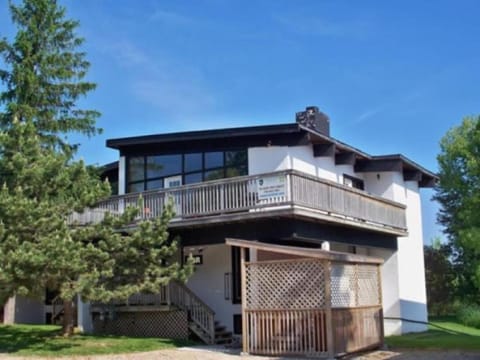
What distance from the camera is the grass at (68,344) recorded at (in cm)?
1689

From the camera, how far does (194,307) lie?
20719 mm

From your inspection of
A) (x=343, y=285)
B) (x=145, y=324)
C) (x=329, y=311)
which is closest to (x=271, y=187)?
(x=343, y=285)

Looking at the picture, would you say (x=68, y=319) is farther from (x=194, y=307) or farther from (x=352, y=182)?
(x=352, y=182)

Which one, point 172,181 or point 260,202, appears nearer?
point 260,202

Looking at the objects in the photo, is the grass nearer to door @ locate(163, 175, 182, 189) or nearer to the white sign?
the white sign

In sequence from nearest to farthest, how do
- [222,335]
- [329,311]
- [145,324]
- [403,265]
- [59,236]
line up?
[329,311], [59,236], [222,335], [145,324], [403,265]

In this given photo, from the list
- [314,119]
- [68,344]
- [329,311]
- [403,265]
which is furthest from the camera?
[403,265]

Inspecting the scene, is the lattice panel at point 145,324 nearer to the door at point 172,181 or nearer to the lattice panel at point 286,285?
the lattice panel at point 286,285

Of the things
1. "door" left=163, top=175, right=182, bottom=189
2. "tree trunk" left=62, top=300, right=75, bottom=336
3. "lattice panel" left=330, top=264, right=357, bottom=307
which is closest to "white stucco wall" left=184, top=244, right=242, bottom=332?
"door" left=163, top=175, right=182, bottom=189

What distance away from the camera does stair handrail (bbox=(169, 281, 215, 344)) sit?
793 inches

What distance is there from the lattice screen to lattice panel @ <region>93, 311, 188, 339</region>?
5862mm

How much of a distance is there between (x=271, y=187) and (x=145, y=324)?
693 cm

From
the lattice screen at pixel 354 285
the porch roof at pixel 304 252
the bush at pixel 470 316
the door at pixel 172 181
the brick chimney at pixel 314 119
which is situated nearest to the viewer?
the porch roof at pixel 304 252

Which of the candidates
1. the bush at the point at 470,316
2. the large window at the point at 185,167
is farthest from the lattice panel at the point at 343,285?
the bush at the point at 470,316
